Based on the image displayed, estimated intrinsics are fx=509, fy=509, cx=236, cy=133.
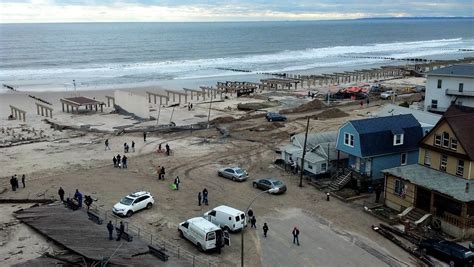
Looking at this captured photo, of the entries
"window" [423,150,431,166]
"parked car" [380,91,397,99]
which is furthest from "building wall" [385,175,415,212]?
"parked car" [380,91,397,99]

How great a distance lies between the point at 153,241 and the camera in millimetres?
27922

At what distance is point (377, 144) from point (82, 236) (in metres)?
21.9

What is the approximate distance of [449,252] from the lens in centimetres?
2591

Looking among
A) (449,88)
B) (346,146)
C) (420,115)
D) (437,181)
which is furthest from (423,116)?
(437,181)

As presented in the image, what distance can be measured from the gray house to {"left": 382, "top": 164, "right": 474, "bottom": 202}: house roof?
24.0 ft

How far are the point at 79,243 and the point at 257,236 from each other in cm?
966

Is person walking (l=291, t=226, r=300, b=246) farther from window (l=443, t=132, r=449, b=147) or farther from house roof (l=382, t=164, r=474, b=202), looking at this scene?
window (l=443, t=132, r=449, b=147)

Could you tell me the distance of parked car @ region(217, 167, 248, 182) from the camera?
39375 millimetres

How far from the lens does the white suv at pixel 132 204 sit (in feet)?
104

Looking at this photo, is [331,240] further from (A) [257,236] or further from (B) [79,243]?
(B) [79,243]

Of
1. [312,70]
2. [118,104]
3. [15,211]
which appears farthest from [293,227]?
[312,70]

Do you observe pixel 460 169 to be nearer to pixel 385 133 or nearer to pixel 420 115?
pixel 385 133

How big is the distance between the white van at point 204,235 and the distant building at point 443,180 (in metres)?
12.2

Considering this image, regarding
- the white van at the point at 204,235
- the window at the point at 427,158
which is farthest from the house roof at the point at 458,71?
the white van at the point at 204,235
